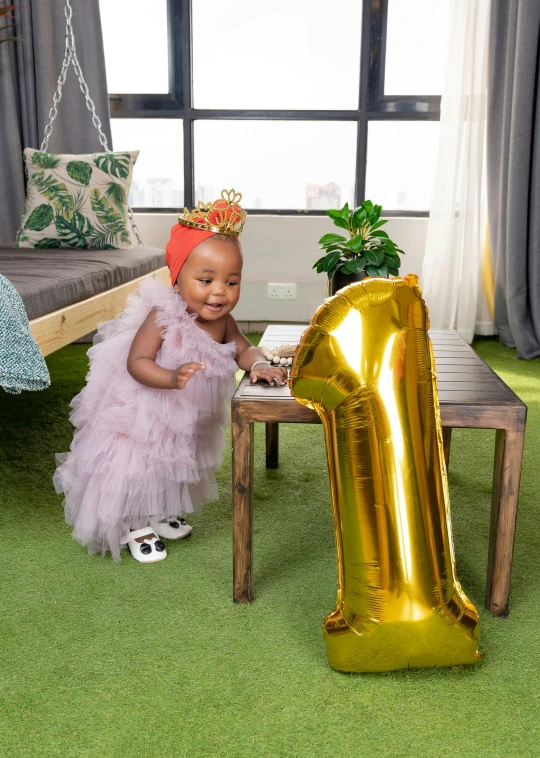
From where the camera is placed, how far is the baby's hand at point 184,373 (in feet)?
3.97

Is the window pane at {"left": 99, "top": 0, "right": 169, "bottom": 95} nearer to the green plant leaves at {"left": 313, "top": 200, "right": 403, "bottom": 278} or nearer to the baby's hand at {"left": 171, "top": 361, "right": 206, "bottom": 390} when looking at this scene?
the green plant leaves at {"left": 313, "top": 200, "right": 403, "bottom": 278}

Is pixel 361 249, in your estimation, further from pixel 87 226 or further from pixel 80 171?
pixel 80 171

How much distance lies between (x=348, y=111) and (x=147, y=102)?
1000 millimetres

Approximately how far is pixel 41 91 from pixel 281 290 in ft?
4.71

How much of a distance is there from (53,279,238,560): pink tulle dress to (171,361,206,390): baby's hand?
0.32 feet

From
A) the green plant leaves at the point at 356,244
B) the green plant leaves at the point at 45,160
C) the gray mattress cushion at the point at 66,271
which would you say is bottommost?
the gray mattress cushion at the point at 66,271

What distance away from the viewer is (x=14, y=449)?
1.96 meters

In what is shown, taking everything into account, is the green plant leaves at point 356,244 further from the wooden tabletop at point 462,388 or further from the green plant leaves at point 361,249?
the wooden tabletop at point 462,388

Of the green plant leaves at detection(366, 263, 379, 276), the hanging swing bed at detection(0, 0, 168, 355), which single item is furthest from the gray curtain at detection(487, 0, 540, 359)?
the hanging swing bed at detection(0, 0, 168, 355)

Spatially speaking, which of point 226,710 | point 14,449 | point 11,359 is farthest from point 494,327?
point 226,710

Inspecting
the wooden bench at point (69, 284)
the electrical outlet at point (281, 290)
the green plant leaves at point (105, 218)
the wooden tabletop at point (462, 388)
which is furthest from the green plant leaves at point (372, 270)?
the electrical outlet at point (281, 290)

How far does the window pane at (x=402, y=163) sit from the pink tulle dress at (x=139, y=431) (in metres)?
2.44

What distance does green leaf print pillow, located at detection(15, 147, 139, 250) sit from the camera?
108 inches

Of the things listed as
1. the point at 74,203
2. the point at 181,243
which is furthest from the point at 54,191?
the point at 181,243
